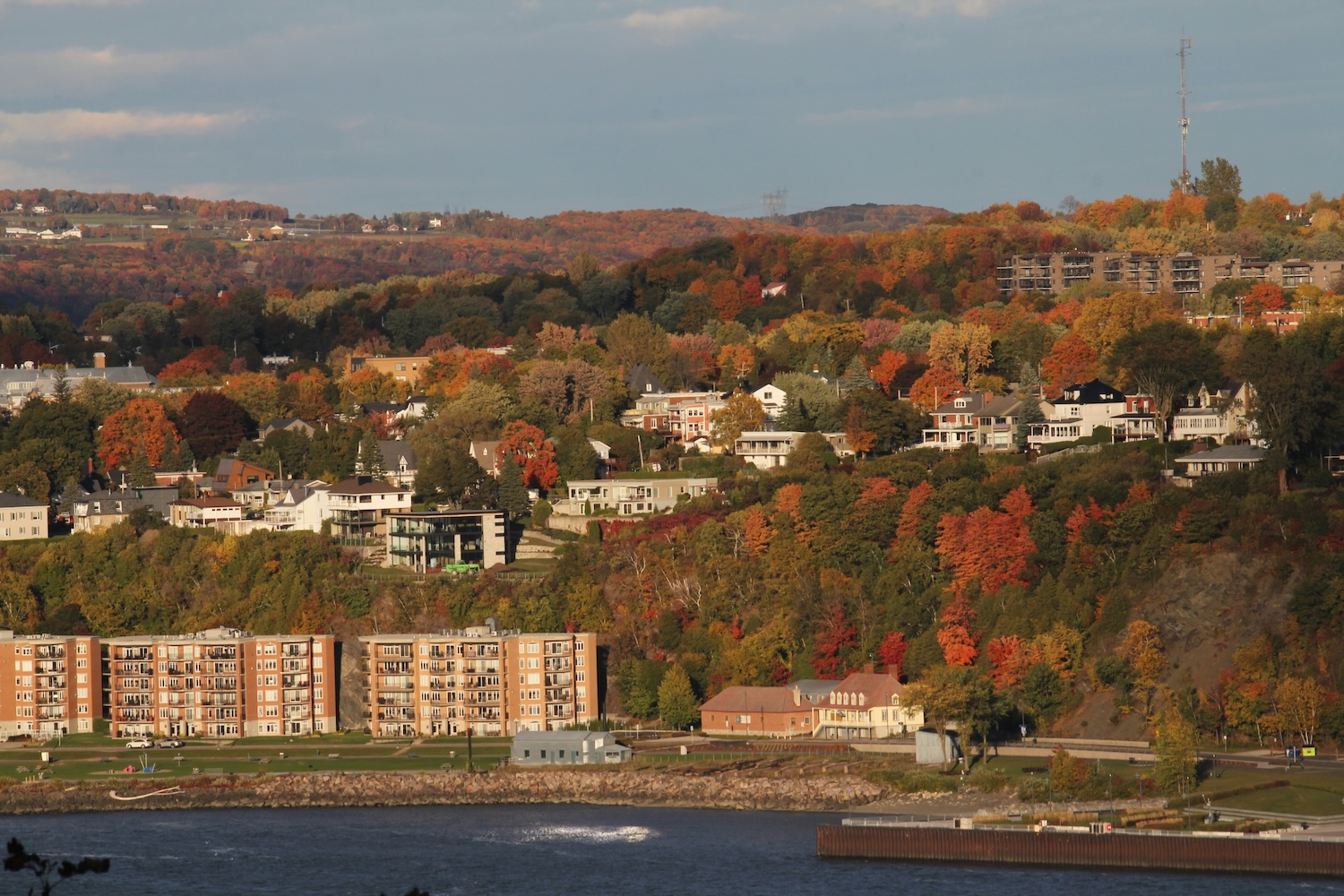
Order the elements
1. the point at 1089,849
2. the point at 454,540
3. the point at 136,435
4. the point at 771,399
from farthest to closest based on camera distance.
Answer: the point at 136,435
the point at 771,399
the point at 454,540
the point at 1089,849

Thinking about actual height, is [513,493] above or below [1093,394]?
below

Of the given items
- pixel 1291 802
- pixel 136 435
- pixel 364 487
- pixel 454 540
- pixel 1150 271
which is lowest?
pixel 1291 802

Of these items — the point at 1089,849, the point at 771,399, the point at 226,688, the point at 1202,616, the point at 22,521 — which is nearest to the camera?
the point at 1089,849

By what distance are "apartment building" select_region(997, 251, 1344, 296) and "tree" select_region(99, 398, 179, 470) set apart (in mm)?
38250

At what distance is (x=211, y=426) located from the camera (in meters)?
82.4

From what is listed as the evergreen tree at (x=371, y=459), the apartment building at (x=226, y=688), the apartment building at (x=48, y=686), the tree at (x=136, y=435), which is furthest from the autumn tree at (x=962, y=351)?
the apartment building at (x=48, y=686)

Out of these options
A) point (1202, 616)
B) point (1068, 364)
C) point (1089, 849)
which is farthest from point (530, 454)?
point (1089, 849)

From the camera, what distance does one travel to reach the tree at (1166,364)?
67750mm

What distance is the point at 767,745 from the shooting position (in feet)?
180

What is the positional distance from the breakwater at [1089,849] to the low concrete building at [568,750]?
29.4 ft

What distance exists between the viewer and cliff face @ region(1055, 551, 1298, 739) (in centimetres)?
5300

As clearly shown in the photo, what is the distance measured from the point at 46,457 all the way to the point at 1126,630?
40.9m

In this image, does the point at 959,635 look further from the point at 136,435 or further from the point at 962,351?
the point at 136,435

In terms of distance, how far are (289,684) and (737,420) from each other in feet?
63.8
